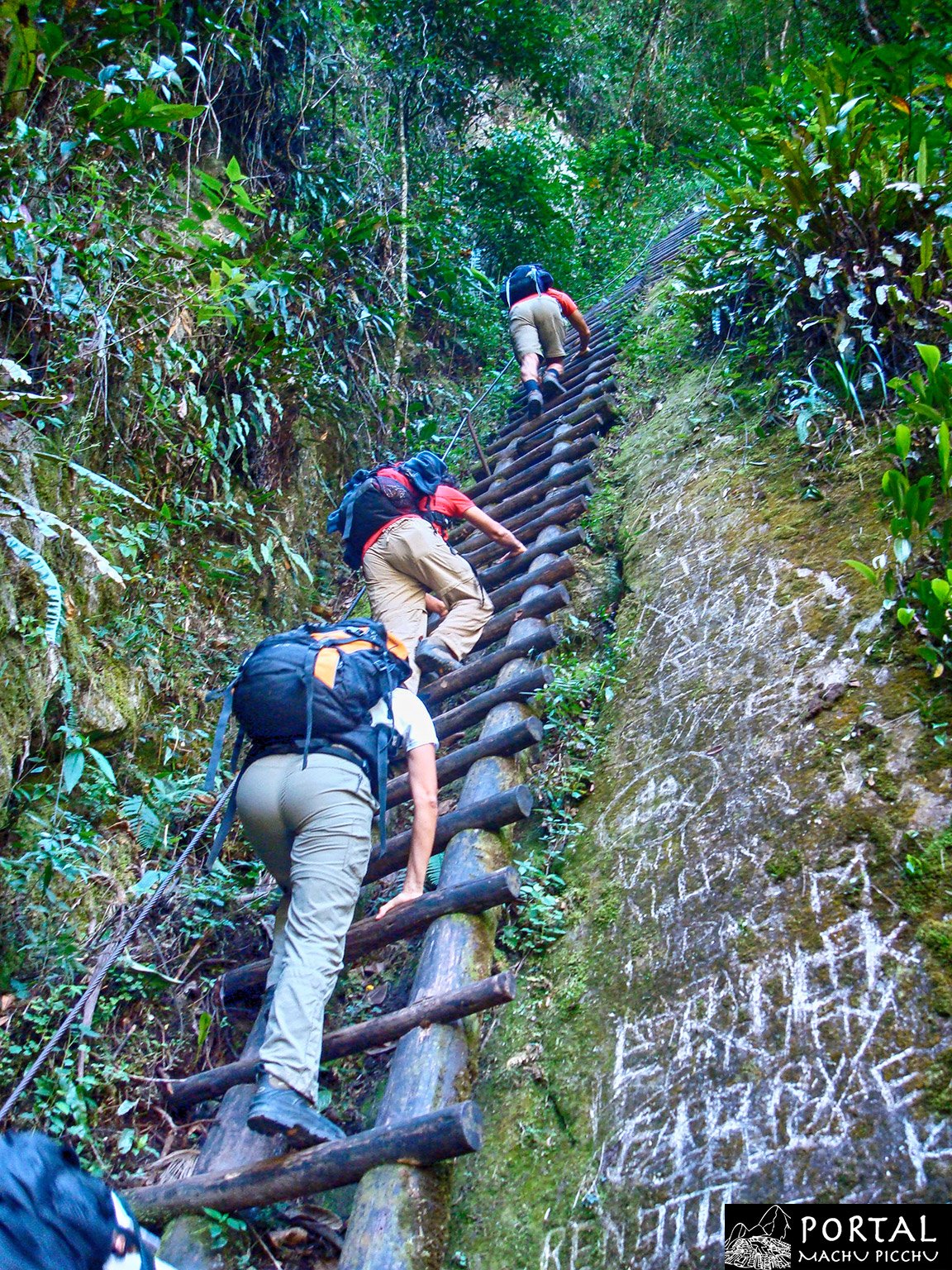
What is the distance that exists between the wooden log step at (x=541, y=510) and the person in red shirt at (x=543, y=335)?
1744 mm

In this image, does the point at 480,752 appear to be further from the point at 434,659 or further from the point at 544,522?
the point at 544,522

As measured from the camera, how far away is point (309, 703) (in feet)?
7.80

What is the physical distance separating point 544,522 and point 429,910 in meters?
2.23

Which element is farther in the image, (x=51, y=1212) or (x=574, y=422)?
(x=574, y=422)

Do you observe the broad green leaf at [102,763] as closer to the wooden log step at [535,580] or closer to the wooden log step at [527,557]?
the wooden log step at [535,580]

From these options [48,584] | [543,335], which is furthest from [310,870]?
[543,335]

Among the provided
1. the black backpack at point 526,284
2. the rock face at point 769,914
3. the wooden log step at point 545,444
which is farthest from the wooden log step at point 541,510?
the black backpack at point 526,284

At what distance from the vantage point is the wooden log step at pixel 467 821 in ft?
8.12

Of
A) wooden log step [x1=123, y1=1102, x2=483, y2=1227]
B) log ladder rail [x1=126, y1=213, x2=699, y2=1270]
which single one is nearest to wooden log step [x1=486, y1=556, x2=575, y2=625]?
log ladder rail [x1=126, y1=213, x2=699, y2=1270]

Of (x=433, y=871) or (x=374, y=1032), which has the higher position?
(x=433, y=871)

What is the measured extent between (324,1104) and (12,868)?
1059 mm

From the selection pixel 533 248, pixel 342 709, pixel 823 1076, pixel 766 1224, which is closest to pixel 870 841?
pixel 823 1076

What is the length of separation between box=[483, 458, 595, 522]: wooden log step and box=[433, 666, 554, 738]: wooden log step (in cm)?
147

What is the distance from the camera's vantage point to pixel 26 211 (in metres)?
3.01
